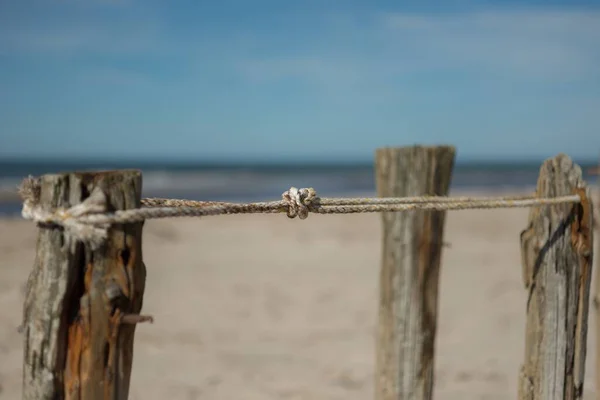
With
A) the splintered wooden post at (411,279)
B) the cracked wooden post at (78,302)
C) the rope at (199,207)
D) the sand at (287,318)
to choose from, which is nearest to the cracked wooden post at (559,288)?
the rope at (199,207)

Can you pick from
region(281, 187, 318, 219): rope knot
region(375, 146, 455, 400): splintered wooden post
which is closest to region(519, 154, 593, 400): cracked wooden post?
region(375, 146, 455, 400): splintered wooden post

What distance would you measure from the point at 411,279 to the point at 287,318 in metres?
3.17

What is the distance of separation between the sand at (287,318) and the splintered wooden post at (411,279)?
1552mm

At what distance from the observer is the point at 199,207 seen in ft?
4.91

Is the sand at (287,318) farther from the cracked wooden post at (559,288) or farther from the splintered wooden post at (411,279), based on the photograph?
the cracked wooden post at (559,288)

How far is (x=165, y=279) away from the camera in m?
6.80

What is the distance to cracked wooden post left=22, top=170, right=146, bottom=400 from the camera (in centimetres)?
124

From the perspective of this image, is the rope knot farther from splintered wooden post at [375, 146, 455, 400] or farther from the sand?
the sand

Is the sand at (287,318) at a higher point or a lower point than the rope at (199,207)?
lower

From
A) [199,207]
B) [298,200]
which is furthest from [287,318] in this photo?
[199,207]

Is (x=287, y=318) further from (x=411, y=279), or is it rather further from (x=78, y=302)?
(x=78, y=302)

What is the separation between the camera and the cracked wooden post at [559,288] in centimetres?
210

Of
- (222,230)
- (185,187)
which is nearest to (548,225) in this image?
(222,230)

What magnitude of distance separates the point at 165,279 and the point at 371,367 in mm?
3217
